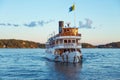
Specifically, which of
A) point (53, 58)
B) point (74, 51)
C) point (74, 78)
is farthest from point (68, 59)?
point (74, 78)

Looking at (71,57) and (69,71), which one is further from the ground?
(71,57)

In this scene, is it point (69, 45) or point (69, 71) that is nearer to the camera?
point (69, 71)

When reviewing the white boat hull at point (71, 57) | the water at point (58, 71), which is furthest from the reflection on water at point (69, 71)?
the white boat hull at point (71, 57)

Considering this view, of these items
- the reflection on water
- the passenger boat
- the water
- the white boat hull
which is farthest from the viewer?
the passenger boat

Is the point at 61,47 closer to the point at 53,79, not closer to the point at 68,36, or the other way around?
the point at 68,36

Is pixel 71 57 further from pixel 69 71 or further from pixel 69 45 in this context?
pixel 69 71

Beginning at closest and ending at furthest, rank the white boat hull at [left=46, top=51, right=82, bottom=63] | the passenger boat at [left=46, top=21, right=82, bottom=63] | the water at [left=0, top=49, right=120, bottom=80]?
the water at [left=0, top=49, right=120, bottom=80], the white boat hull at [left=46, top=51, right=82, bottom=63], the passenger boat at [left=46, top=21, right=82, bottom=63]

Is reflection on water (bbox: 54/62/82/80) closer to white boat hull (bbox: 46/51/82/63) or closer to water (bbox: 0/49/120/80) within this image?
water (bbox: 0/49/120/80)

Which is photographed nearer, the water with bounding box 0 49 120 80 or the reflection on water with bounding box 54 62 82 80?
the water with bounding box 0 49 120 80

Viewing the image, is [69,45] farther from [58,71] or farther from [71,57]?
[58,71]

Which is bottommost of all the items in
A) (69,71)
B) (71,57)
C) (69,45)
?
(69,71)

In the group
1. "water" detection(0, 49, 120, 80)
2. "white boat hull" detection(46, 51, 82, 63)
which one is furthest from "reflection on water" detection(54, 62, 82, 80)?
"white boat hull" detection(46, 51, 82, 63)

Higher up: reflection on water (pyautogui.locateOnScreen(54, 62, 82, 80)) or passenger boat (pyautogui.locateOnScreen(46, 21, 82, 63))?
passenger boat (pyautogui.locateOnScreen(46, 21, 82, 63))

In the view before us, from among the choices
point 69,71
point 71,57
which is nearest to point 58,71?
point 69,71
